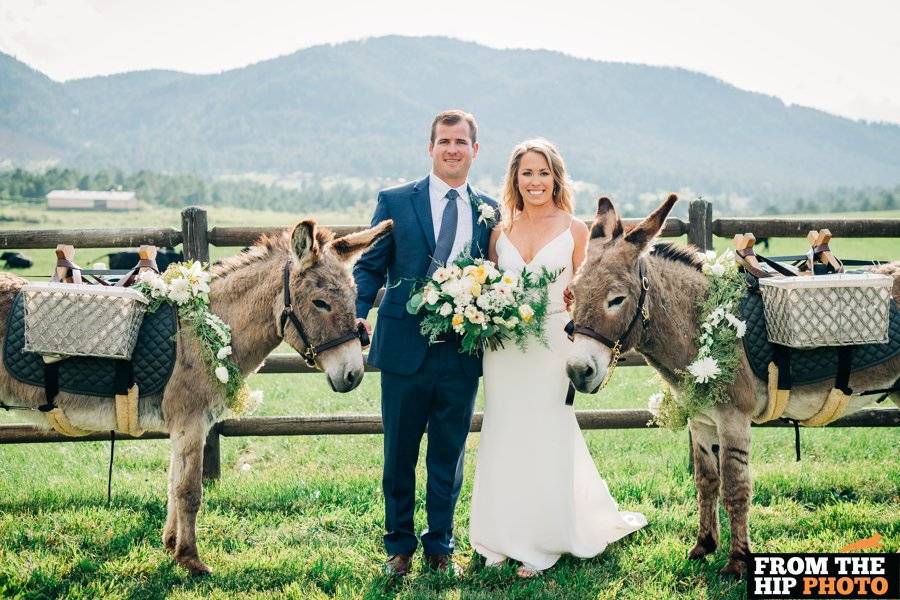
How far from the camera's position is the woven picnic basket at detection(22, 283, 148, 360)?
3844 mm

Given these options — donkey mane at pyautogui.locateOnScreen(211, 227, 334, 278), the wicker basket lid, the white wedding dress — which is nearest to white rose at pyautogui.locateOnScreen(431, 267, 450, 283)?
the white wedding dress

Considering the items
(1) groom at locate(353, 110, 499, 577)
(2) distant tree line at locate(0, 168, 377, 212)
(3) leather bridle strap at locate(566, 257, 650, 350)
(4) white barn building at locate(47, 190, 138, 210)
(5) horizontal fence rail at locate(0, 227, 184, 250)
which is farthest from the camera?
(2) distant tree line at locate(0, 168, 377, 212)

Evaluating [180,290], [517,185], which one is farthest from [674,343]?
[180,290]

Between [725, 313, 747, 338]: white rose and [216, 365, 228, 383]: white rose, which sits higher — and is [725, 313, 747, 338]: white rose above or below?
above

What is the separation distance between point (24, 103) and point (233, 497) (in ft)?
738

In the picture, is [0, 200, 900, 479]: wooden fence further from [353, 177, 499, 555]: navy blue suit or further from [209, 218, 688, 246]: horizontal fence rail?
[353, 177, 499, 555]: navy blue suit

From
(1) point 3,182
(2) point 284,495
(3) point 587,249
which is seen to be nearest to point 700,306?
(3) point 587,249

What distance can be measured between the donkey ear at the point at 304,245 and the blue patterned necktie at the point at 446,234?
69 centimetres

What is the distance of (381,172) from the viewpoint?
6353 inches

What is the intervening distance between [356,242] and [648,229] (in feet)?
5.38

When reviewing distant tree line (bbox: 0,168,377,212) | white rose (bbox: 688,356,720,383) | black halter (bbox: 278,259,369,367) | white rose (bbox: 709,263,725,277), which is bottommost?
white rose (bbox: 688,356,720,383)

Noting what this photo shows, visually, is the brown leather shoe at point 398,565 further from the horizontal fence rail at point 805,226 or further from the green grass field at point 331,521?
the horizontal fence rail at point 805,226

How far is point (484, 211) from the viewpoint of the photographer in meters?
4.14

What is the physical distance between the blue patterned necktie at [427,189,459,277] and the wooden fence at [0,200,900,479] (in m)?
1.41
